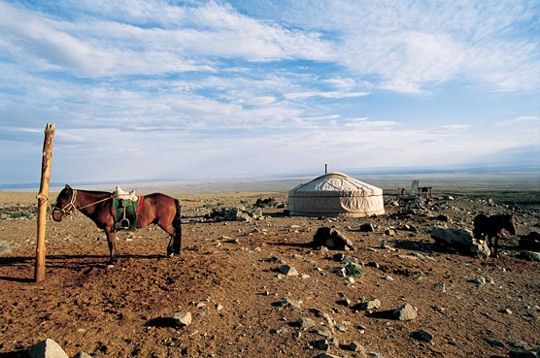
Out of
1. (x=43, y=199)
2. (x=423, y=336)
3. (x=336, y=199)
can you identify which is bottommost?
(x=423, y=336)

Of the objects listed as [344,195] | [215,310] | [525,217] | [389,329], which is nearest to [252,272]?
[215,310]

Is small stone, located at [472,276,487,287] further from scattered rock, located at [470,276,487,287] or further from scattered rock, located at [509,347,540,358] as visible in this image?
scattered rock, located at [509,347,540,358]

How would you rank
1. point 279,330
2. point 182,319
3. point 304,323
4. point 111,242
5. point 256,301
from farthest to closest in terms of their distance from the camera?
point 111,242
point 256,301
point 304,323
point 279,330
point 182,319

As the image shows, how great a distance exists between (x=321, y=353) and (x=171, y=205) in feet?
18.5

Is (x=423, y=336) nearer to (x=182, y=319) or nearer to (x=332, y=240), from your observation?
(x=182, y=319)

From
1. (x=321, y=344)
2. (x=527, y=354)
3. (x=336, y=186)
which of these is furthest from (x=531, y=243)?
(x=321, y=344)

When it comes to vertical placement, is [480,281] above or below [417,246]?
below

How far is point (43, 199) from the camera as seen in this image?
7.89m

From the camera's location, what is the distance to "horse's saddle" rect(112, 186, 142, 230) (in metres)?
8.87

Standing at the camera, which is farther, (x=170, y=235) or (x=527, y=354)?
(x=170, y=235)

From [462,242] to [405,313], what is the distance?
7.14 metres

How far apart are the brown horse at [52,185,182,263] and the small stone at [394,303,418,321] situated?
17.6 feet

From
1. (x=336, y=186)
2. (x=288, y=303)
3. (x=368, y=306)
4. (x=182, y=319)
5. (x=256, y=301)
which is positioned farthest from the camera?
(x=336, y=186)

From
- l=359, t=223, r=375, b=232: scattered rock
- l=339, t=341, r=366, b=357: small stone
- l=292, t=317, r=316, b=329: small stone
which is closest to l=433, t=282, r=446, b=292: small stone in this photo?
l=339, t=341, r=366, b=357: small stone
